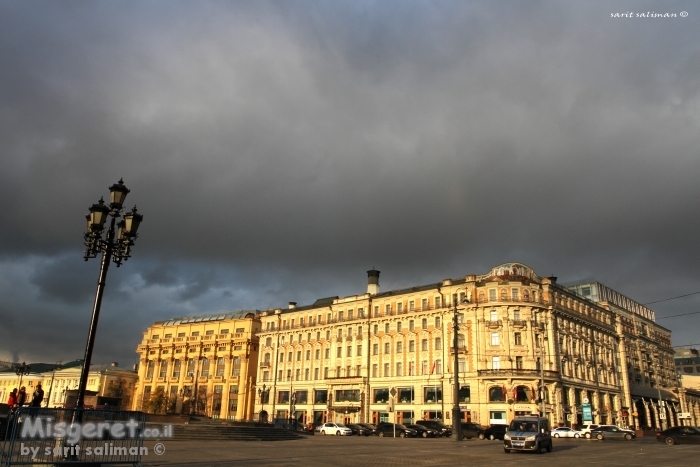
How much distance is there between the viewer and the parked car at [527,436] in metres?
26.7

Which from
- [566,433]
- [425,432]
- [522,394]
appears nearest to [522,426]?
[425,432]

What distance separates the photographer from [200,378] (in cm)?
10169

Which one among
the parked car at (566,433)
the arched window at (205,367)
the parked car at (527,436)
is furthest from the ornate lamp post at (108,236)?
the arched window at (205,367)

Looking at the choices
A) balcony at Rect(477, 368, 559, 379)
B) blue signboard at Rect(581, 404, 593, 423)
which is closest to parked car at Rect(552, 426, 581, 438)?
balcony at Rect(477, 368, 559, 379)

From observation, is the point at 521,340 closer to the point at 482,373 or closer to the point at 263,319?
the point at 482,373

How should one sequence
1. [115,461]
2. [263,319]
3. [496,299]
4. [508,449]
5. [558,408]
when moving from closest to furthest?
[115,461], [508,449], [558,408], [496,299], [263,319]

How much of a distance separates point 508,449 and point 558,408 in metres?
42.0

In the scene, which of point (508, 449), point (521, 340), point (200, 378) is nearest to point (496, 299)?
point (521, 340)

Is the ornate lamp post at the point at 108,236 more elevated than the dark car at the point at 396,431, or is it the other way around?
the ornate lamp post at the point at 108,236

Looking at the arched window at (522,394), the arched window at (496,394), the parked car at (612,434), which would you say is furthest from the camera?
the arched window at (496,394)

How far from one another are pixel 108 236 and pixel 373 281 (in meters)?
72.5

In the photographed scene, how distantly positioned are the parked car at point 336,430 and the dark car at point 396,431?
4.01 meters

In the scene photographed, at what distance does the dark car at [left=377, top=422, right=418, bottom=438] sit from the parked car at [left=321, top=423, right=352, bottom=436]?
13.2 feet

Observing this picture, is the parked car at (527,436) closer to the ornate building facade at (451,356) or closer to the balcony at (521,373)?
the ornate building facade at (451,356)
